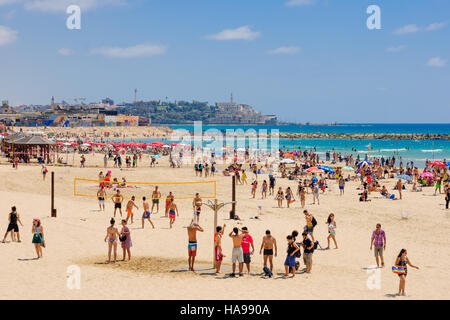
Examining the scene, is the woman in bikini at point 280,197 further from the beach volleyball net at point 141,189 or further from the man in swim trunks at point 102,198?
the man in swim trunks at point 102,198

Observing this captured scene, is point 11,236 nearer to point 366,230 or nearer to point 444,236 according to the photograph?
point 366,230

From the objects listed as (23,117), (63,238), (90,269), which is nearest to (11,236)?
(63,238)

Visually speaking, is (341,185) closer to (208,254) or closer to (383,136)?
(208,254)

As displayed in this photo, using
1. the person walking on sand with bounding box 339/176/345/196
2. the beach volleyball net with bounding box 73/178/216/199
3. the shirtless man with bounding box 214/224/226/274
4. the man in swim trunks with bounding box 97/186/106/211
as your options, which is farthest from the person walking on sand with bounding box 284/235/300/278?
the person walking on sand with bounding box 339/176/345/196

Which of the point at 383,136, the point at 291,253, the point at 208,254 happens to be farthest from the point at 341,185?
the point at 383,136

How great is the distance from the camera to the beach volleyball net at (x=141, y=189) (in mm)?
22948

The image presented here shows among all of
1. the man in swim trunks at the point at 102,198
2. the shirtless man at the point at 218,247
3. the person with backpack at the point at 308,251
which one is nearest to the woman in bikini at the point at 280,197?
the man in swim trunks at the point at 102,198

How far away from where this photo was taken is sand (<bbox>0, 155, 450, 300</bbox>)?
948 cm

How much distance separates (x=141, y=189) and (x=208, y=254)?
12339 millimetres

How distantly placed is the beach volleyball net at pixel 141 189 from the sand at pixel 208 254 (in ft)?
3.29

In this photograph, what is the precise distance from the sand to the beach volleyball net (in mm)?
1004

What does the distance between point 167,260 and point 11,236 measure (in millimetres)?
4742

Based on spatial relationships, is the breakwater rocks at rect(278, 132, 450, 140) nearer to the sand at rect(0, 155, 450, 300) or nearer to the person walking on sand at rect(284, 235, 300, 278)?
the sand at rect(0, 155, 450, 300)

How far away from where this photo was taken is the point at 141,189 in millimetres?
24562
